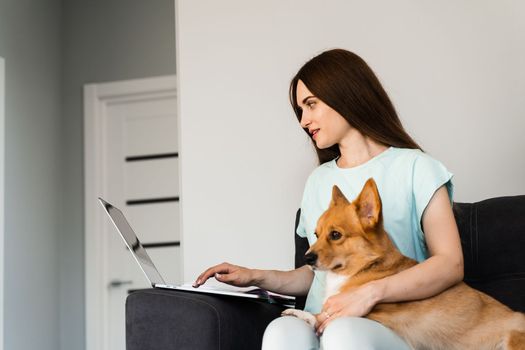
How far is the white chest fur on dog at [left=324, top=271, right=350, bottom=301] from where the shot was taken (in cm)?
158

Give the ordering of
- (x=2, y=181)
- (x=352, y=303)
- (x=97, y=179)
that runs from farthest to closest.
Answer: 1. (x=97, y=179)
2. (x=2, y=181)
3. (x=352, y=303)

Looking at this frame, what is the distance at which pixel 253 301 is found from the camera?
6.22ft

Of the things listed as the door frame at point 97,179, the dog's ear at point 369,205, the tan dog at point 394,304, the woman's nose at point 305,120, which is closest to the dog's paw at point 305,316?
the tan dog at point 394,304

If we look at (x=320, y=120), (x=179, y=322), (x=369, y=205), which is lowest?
(x=179, y=322)

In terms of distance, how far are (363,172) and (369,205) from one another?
0.33 metres

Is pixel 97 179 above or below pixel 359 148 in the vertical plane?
above

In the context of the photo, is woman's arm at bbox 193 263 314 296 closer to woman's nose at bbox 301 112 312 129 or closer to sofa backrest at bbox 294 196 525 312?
sofa backrest at bbox 294 196 525 312

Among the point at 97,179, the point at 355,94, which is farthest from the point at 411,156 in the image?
the point at 97,179

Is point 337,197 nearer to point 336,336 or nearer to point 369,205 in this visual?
point 369,205

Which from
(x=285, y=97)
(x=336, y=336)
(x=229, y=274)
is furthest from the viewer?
(x=285, y=97)

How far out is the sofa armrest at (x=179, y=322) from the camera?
5.37 ft

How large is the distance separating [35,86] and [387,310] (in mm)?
3375

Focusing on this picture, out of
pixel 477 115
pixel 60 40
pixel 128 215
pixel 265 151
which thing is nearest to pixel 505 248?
pixel 477 115

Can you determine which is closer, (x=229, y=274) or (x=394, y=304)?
(x=394, y=304)
